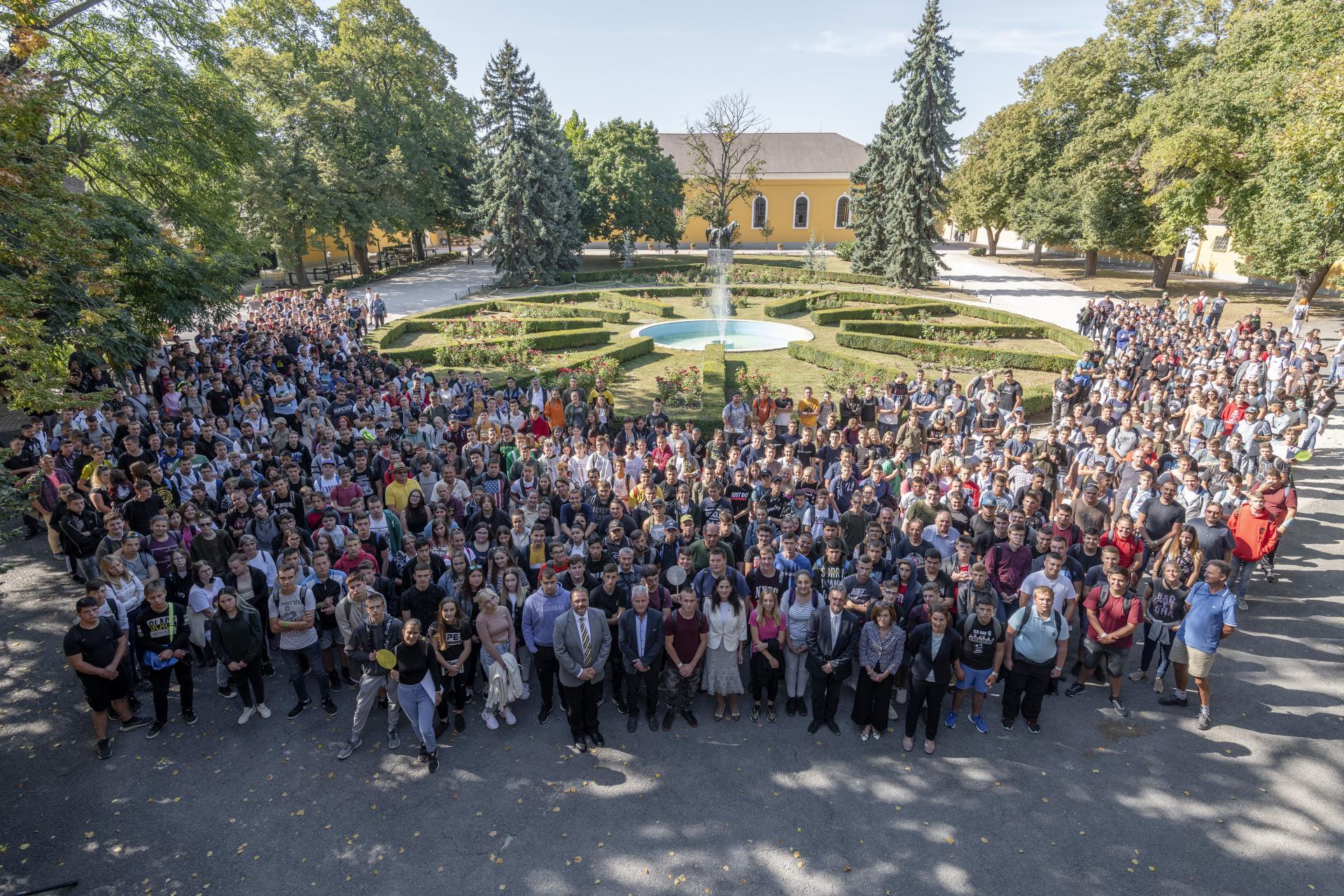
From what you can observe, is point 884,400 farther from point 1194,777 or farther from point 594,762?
point 594,762

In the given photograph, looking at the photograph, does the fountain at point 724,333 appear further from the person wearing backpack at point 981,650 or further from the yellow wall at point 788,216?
the yellow wall at point 788,216

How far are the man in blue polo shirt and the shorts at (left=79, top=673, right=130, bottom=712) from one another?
35.1ft

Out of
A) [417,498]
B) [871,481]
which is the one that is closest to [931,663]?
[871,481]

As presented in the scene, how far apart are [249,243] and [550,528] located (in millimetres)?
18029

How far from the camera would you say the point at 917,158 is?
36344 millimetres

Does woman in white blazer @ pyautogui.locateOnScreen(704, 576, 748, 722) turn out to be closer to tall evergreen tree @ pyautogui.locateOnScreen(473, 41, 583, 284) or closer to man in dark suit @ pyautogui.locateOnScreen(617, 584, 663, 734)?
man in dark suit @ pyautogui.locateOnScreen(617, 584, 663, 734)

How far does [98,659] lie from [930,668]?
7.96 meters

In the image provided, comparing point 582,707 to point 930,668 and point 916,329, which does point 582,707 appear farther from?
point 916,329

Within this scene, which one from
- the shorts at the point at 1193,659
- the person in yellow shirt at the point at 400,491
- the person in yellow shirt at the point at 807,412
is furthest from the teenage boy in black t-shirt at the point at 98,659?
the person in yellow shirt at the point at 807,412

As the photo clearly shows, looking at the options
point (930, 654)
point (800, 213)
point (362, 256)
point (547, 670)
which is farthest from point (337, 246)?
point (930, 654)

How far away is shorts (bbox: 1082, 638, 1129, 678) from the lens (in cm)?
727

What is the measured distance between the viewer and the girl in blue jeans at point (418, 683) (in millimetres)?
6430

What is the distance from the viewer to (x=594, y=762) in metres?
6.75

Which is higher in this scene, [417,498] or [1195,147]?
[1195,147]
